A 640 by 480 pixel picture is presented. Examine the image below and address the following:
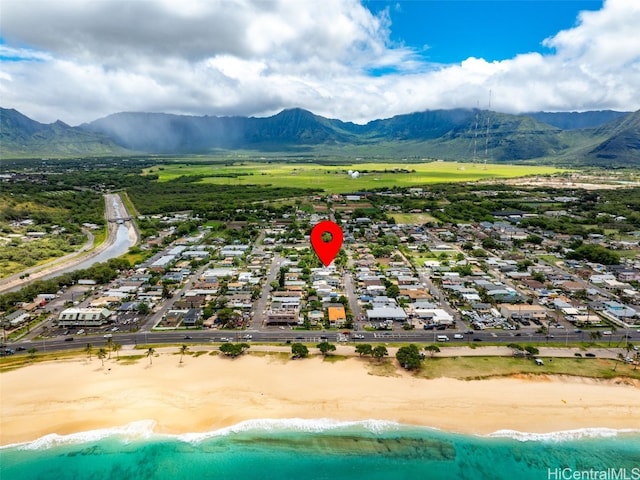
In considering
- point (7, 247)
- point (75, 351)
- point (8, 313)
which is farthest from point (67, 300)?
point (7, 247)

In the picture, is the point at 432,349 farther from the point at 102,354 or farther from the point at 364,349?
the point at 102,354

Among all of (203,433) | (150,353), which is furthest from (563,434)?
(150,353)

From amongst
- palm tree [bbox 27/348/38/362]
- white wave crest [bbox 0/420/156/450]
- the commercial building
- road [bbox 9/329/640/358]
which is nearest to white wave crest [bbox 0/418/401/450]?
white wave crest [bbox 0/420/156/450]

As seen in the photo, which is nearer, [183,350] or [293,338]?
[183,350]

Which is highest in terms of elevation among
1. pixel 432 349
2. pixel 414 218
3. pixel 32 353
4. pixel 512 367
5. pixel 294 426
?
pixel 432 349

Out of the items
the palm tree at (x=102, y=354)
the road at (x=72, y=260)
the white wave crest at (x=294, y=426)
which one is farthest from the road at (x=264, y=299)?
the road at (x=72, y=260)
